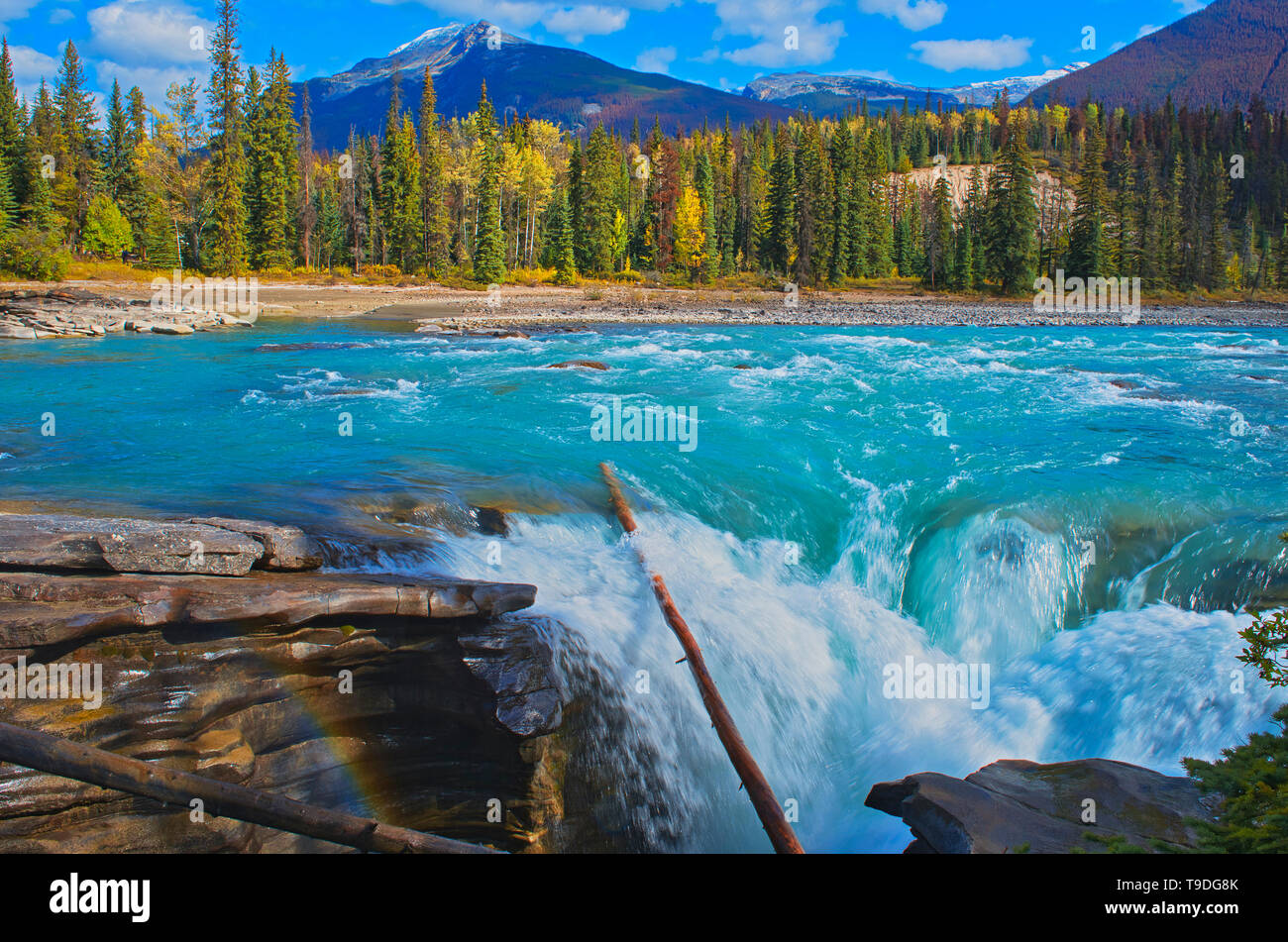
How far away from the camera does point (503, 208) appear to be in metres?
76.2

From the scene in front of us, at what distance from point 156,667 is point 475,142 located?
77.0 m

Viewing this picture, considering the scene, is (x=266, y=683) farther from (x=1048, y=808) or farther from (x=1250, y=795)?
(x=1250, y=795)

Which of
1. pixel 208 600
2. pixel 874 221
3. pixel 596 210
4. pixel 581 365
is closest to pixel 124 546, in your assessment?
pixel 208 600

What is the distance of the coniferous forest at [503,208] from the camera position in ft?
199

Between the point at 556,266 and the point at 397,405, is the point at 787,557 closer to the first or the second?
the point at 397,405

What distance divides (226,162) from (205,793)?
222 feet

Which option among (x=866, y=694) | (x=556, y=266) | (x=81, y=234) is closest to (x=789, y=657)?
(x=866, y=694)

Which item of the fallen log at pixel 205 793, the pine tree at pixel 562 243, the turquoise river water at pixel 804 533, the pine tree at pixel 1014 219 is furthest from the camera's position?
the pine tree at pixel 562 243

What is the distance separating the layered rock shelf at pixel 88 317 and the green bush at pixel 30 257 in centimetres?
1125

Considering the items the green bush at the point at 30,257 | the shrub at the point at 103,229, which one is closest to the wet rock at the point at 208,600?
the green bush at the point at 30,257

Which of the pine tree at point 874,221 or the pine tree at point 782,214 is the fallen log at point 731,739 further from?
the pine tree at point 874,221

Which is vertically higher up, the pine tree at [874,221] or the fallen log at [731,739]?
the pine tree at [874,221]

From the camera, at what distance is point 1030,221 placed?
7075 cm

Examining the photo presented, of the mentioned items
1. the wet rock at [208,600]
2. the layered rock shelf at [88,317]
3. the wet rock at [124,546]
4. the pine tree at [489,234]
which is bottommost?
the wet rock at [208,600]
